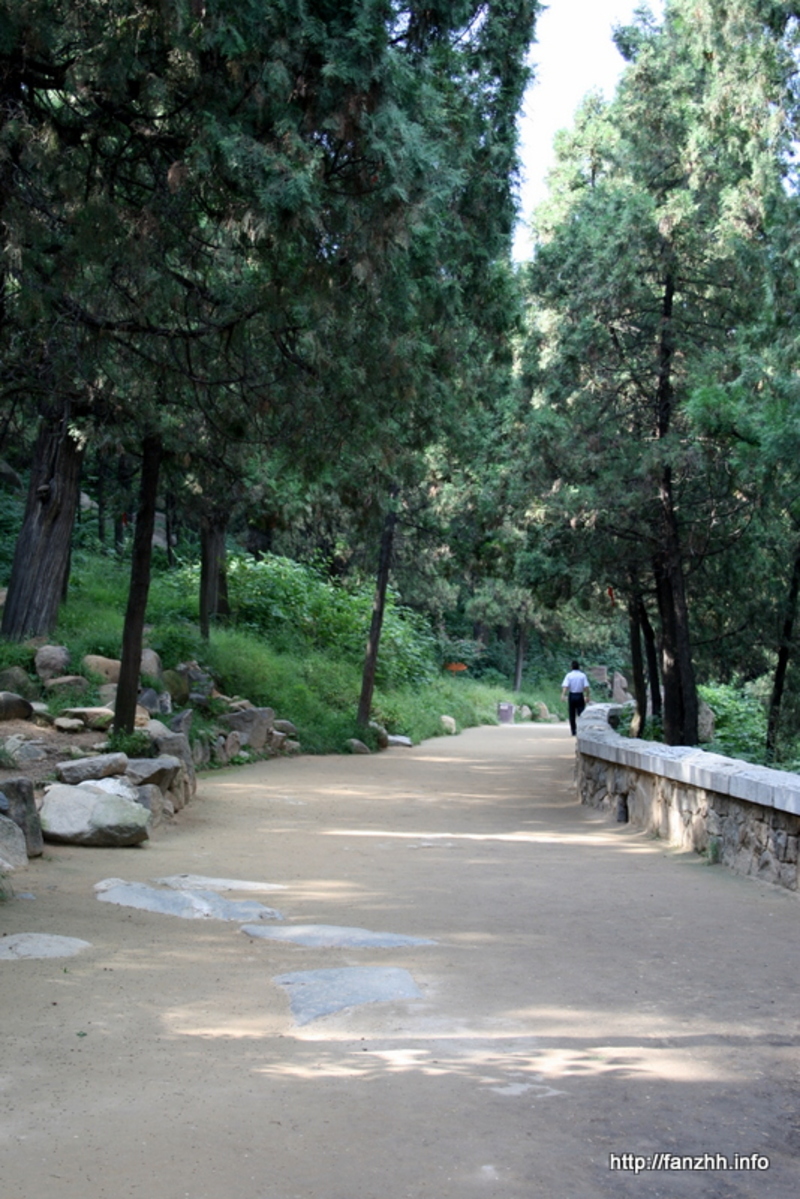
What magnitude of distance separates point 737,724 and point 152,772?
14.7 metres

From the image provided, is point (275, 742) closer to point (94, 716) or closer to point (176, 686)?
point (176, 686)

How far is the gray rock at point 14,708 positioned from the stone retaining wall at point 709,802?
6805mm

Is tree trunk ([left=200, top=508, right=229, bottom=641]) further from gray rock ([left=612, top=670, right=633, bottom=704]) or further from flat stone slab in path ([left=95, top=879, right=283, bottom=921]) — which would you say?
gray rock ([left=612, top=670, right=633, bottom=704])

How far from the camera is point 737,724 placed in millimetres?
22172

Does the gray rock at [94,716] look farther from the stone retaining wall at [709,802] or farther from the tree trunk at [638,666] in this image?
the tree trunk at [638,666]

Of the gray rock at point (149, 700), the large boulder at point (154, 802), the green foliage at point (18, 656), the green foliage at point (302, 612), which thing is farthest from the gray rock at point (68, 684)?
the green foliage at point (302, 612)

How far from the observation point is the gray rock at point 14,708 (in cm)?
1277

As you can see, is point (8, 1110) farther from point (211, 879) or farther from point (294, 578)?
point (294, 578)

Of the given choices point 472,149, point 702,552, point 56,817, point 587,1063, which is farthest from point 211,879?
point 702,552

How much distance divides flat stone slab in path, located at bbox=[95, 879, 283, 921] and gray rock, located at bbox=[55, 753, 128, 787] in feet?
10.2

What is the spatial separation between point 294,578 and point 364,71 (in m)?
20.1

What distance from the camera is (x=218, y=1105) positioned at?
363cm

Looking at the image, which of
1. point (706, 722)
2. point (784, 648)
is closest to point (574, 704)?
point (706, 722)

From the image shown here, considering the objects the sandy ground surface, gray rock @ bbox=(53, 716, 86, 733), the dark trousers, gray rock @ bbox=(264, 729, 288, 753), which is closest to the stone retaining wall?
the sandy ground surface
